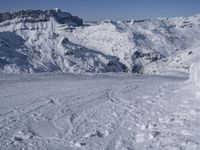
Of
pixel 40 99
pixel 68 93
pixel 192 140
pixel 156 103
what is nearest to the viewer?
pixel 192 140

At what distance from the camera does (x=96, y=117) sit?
1298cm

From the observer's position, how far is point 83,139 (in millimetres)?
10445

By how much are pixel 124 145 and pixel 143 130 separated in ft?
4.59

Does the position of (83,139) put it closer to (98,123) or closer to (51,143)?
(51,143)

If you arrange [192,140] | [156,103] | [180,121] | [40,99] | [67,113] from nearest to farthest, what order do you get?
[192,140] → [180,121] → [67,113] → [156,103] → [40,99]

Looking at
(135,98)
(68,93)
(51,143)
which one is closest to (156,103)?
(135,98)

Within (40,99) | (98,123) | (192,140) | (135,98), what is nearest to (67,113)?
(98,123)

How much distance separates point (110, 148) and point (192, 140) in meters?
2.27

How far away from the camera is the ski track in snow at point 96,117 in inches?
394

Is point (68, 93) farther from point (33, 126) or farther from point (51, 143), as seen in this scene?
point (51, 143)

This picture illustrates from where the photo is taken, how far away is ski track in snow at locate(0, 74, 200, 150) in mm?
10016

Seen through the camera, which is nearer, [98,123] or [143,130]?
[143,130]

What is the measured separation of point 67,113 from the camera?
13.7 m

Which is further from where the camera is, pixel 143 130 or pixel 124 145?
pixel 143 130
